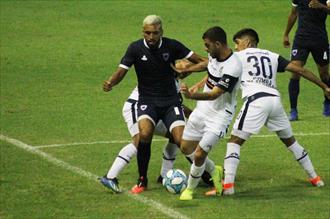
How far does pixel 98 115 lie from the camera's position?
62.1 ft

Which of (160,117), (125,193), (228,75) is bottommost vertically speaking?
(125,193)

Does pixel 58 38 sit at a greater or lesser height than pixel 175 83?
lesser

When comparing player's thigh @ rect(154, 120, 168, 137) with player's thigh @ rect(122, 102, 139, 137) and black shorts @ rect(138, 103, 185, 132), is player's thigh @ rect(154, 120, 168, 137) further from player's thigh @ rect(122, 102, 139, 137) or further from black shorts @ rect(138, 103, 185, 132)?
player's thigh @ rect(122, 102, 139, 137)

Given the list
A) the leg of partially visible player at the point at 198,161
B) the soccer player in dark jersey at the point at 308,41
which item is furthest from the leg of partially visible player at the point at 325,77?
the leg of partially visible player at the point at 198,161

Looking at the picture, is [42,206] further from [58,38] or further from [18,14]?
[18,14]

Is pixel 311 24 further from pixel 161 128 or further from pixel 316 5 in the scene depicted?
pixel 161 128

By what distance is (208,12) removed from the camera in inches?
1256

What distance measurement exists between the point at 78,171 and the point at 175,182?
188cm

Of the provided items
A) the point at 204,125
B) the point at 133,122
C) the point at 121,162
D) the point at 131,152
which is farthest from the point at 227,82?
the point at 121,162

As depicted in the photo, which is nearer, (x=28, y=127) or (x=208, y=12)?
(x=28, y=127)

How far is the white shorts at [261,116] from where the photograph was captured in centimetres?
1382

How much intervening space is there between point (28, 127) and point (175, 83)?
451 cm

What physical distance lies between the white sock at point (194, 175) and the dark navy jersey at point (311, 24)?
5985 mm

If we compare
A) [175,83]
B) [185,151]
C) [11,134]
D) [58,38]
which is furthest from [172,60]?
[58,38]
